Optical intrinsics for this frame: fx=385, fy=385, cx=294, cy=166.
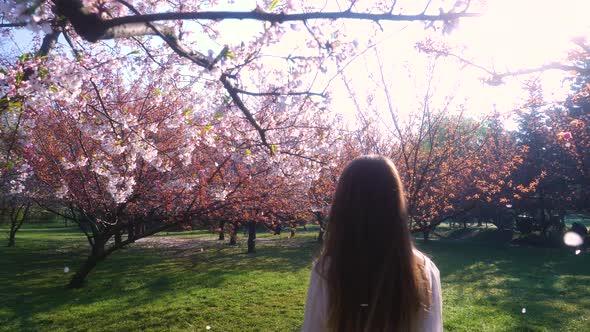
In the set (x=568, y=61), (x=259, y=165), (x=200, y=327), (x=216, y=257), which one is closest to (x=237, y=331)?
(x=200, y=327)

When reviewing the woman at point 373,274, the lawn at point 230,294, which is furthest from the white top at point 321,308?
the lawn at point 230,294

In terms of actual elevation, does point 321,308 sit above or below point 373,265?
below

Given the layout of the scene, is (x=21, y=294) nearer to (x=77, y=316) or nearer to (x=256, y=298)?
(x=77, y=316)

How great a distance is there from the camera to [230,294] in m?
8.27

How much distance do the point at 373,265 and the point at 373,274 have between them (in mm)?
34

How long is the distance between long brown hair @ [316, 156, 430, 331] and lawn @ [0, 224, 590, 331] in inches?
200

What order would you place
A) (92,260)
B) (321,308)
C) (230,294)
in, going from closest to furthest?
(321,308) → (92,260) → (230,294)

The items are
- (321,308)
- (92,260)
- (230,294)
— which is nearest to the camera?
(321,308)

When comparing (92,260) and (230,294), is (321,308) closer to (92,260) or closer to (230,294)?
(230,294)

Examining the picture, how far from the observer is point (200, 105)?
20.1ft

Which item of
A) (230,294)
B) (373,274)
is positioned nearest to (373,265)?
(373,274)

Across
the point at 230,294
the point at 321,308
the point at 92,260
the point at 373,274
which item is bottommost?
the point at 230,294

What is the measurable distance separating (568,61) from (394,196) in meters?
4.71

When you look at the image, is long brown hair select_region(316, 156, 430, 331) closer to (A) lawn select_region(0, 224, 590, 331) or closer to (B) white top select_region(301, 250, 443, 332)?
Answer: (B) white top select_region(301, 250, 443, 332)
